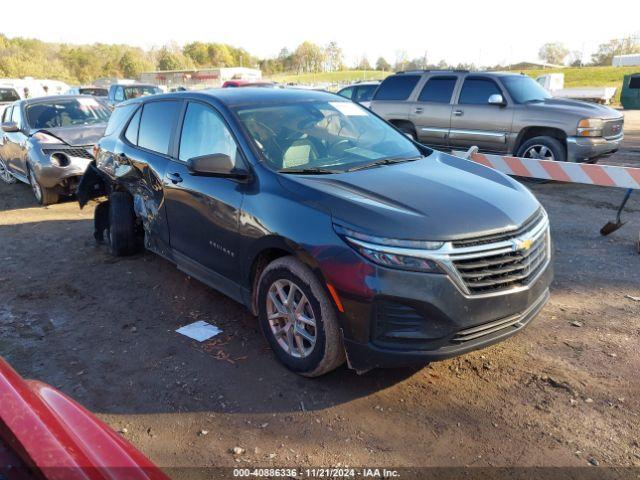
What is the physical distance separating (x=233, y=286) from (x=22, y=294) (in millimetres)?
2527

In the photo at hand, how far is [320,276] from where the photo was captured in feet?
10.2

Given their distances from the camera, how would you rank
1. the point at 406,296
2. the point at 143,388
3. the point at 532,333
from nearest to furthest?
the point at 406,296, the point at 143,388, the point at 532,333

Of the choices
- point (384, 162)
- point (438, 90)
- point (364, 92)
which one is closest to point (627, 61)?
point (364, 92)

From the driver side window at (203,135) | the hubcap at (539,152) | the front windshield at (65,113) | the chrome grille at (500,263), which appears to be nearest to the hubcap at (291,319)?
the chrome grille at (500,263)

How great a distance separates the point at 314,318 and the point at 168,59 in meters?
111

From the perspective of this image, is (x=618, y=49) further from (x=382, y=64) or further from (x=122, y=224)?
(x=122, y=224)

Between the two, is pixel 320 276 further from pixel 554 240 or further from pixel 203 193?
pixel 554 240

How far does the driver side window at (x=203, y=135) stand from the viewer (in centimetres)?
399

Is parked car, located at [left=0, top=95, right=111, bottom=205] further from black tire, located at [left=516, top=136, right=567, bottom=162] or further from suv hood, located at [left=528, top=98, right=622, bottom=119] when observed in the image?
suv hood, located at [left=528, top=98, right=622, bottom=119]

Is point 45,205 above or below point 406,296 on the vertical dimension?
below

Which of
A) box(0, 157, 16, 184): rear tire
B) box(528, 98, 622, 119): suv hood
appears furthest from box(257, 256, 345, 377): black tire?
box(0, 157, 16, 184): rear tire

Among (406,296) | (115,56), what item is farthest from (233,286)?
(115,56)

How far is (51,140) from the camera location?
8547 mm

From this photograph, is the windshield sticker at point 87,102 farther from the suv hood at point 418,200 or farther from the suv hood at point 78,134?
the suv hood at point 418,200
